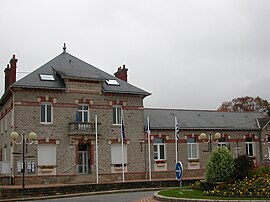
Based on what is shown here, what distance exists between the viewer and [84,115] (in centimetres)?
3106

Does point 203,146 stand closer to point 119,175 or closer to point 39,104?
point 119,175

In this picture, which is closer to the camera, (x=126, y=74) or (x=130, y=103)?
(x=130, y=103)

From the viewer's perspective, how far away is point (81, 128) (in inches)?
1186

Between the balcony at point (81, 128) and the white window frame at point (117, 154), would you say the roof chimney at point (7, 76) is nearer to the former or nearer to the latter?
the balcony at point (81, 128)

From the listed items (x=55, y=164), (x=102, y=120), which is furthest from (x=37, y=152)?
(x=102, y=120)

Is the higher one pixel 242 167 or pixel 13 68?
pixel 13 68

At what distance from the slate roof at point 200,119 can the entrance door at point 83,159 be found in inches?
224

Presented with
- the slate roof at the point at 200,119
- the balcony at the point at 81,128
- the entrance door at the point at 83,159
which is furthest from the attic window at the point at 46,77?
the slate roof at the point at 200,119

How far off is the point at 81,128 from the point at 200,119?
11.9 m

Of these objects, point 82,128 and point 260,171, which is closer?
point 260,171

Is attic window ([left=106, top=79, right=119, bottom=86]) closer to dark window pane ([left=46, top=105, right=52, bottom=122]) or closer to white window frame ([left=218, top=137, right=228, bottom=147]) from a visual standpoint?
dark window pane ([left=46, top=105, right=52, bottom=122])

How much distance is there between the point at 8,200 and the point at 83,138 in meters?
9.93

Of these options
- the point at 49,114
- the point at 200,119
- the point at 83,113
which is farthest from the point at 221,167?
the point at 200,119

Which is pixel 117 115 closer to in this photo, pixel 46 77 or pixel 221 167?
pixel 46 77
